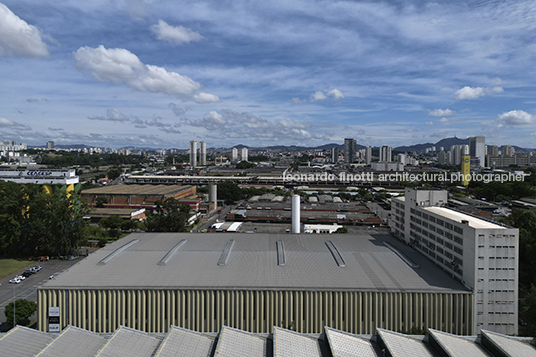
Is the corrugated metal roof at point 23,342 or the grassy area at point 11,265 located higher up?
the corrugated metal roof at point 23,342

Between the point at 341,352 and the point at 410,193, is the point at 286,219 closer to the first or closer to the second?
the point at 410,193

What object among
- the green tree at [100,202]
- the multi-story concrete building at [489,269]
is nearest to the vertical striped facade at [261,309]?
the multi-story concrete building at [489,269]

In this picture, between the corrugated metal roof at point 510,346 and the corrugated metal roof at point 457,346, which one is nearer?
the corrugated metal roof at point 510,346

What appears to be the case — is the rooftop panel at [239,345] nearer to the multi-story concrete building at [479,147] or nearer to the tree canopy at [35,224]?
the tree canopy at [35,224]

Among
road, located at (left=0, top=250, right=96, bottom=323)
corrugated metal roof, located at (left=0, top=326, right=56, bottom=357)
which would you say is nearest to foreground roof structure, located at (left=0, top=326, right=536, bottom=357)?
corrugated metal roof, located at (left=0, top=326, right=56, bottom=357)

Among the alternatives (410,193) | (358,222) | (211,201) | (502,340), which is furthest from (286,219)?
(502,340)

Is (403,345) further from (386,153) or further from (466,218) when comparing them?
(386,153)

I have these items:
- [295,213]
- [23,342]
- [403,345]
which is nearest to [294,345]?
[403,345]

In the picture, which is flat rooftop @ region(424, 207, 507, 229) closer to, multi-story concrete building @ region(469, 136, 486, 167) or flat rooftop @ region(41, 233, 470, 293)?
flat rooftop @ region(41, 233, 470, 293)
